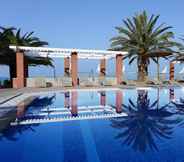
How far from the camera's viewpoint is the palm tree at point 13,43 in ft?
65.5

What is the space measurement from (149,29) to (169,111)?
15.4 m

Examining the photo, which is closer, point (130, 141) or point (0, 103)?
point (130, 141)

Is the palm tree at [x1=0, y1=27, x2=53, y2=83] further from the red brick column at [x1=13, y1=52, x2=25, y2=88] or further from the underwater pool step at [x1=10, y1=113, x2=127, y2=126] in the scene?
the underwater pool step at [x1=10, y1=113, x2=127, y2=126]

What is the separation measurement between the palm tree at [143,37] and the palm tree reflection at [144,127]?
1461 cm

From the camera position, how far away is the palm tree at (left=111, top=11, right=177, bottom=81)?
23859 millimetres

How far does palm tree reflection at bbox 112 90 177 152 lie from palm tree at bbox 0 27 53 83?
13.2 metres

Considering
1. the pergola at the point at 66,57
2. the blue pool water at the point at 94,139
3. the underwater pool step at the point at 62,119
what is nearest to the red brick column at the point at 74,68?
the pergola at the point at 66,57

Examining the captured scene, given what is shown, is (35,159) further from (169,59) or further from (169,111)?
(169,59)

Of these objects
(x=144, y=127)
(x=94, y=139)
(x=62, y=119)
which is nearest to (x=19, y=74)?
(x=62, y=119)

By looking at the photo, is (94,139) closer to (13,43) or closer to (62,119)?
(62,119)

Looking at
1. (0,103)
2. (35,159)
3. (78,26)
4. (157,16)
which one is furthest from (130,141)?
(78,26)

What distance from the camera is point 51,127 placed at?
735 cm

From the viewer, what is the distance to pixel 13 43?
68.9 ft

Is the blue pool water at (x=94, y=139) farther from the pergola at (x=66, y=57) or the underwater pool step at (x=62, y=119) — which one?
the pergola at (x=66, y=57)
